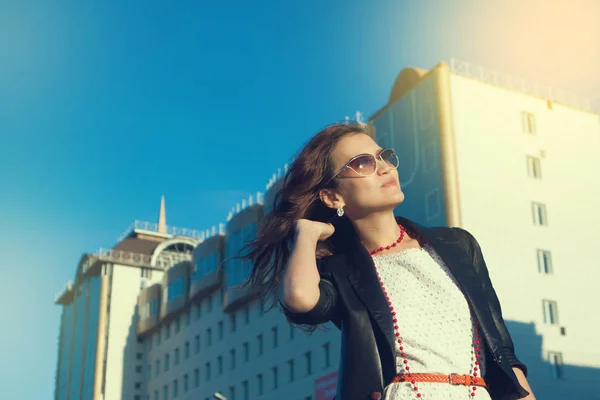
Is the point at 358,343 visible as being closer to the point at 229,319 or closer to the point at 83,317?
the point at 229,319

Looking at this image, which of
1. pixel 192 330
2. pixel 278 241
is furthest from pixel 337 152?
pixel 192 330

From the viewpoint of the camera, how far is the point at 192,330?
232 feet

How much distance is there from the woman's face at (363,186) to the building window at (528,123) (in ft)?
150

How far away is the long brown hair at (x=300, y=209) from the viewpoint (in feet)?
15.1

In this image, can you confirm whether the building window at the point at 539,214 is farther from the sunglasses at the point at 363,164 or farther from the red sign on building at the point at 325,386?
the sunglasses at the point at 363,164

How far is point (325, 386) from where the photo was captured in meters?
51.9

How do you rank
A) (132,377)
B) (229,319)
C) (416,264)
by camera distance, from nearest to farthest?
1. (416,264)
2. (229,319)
3. (132,377)

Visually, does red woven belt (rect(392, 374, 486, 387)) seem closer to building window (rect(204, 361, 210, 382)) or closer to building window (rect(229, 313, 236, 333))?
building window (rect(229, 313, 236, 333))

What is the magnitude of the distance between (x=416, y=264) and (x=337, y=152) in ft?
2.05

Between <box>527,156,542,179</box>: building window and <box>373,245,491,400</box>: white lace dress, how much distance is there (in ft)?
147

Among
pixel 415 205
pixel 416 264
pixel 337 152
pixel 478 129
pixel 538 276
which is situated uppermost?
pixel 478 129

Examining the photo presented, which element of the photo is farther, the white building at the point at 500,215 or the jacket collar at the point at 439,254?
the white building at the point at 500,215

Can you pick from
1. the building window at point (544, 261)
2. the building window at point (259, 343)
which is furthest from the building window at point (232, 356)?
the building window at point (544, 261)

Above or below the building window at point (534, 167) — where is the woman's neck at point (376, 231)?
below
